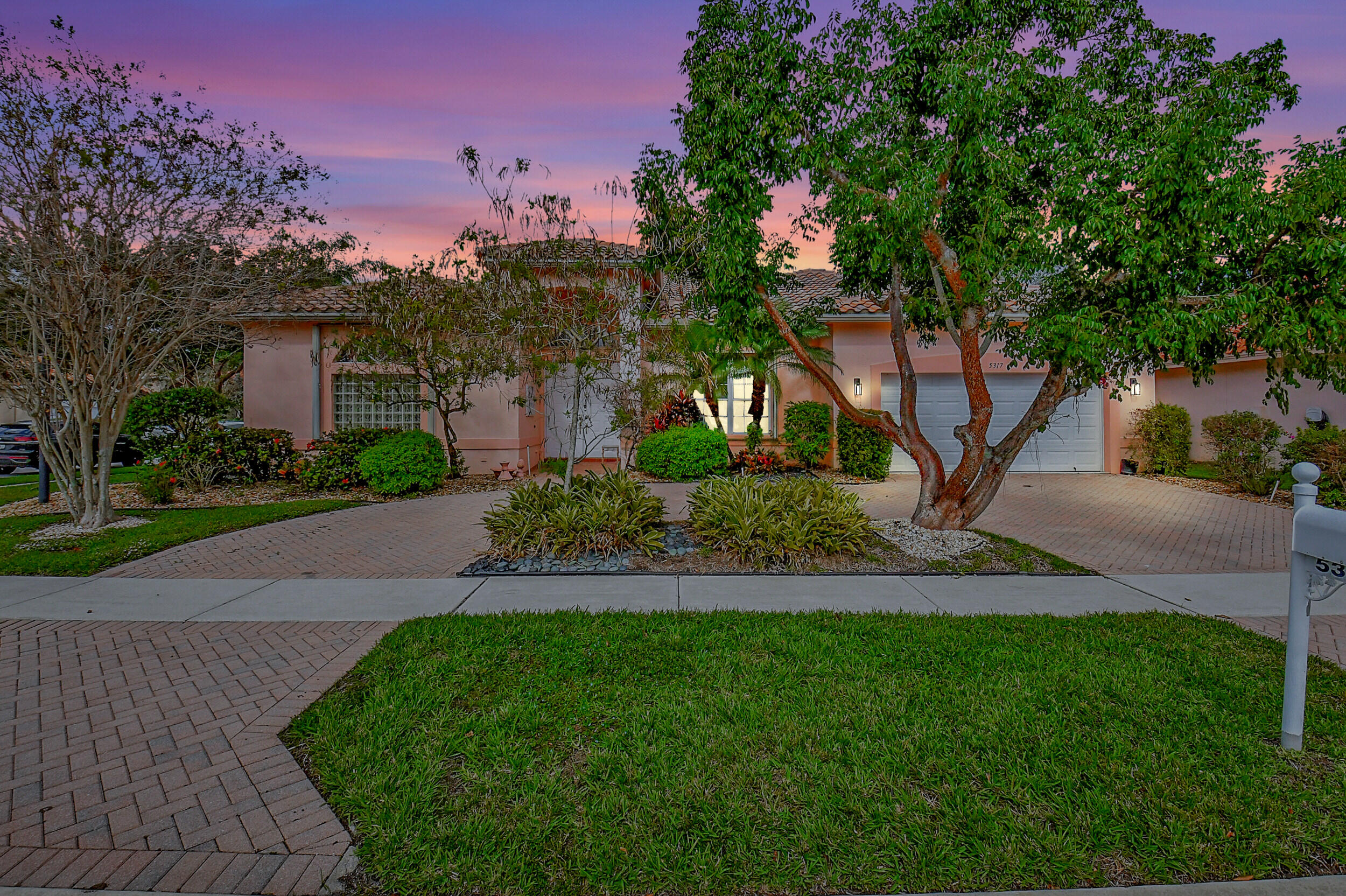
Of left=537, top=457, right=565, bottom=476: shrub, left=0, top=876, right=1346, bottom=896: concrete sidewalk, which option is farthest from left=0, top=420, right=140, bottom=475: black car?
left=0, top=876, right=1346, bottom=896: concrete sidewalk

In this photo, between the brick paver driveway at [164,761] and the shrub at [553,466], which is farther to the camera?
the shrub at [553,466]

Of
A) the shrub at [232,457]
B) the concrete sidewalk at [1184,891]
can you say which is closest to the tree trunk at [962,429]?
the concrete sidewalk at [1184,891]

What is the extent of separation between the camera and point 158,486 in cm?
1104

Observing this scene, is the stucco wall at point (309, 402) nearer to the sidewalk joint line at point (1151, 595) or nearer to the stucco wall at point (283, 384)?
the stucco wall at point (283, 384)

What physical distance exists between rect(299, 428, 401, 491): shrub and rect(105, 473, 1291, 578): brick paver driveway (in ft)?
5.91

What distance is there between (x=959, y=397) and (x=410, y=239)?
11.8m

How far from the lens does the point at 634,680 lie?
4125 mm

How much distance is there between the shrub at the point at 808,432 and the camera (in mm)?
14203

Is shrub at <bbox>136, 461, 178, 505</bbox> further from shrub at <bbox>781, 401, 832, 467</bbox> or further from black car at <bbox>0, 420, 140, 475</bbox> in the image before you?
shrub at <bbox>781, 401, 832, 467</bbox>

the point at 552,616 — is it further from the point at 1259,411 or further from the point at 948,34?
the point at 1259,411

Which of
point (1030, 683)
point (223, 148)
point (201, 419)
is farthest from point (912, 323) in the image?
point (201, 419)

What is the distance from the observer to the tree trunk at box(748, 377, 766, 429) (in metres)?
15.2

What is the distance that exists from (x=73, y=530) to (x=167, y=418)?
15.2ft

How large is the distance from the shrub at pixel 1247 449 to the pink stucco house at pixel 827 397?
2.18m
